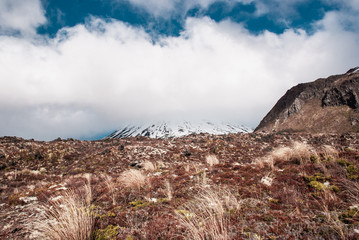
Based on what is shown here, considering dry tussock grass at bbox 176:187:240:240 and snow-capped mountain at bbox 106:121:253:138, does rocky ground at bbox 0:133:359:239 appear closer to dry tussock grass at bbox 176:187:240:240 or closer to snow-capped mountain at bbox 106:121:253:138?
dry tussock grass at bbox 176:187:240:240

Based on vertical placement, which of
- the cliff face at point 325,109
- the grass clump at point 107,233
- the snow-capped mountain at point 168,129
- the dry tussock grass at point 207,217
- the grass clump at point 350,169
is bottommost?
the grass clump at point 350,169

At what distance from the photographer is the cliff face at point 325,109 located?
49219mm

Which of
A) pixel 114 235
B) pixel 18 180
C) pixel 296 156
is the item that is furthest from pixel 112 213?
pixel 18 180

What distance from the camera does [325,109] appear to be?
55438mm

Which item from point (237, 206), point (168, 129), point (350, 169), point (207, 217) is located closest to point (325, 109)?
point (350, 169)

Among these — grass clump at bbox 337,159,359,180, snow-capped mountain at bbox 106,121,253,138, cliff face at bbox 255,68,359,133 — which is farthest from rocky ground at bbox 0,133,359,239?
snow-capped mountain at bbox 106,121,253,138

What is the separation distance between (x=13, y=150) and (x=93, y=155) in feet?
30.6

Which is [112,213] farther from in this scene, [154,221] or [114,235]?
[154,221]

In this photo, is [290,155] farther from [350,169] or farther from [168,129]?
[168,129]

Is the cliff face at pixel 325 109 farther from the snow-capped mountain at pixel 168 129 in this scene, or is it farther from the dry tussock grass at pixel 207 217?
the snow-capped mountain at pixel 168 129

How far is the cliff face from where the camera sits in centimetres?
4922

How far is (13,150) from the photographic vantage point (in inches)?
714

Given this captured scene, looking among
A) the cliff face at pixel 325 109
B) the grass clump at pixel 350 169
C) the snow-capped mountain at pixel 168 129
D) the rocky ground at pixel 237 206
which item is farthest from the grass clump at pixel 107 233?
the snow-capped mountain at pixel 168 129

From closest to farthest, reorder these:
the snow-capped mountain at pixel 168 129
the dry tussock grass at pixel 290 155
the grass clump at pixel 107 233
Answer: the grass clump at pixel 107 233, the dry tussock grass at pixel 290 155, the snow-capped mountain at pixel 168 129
